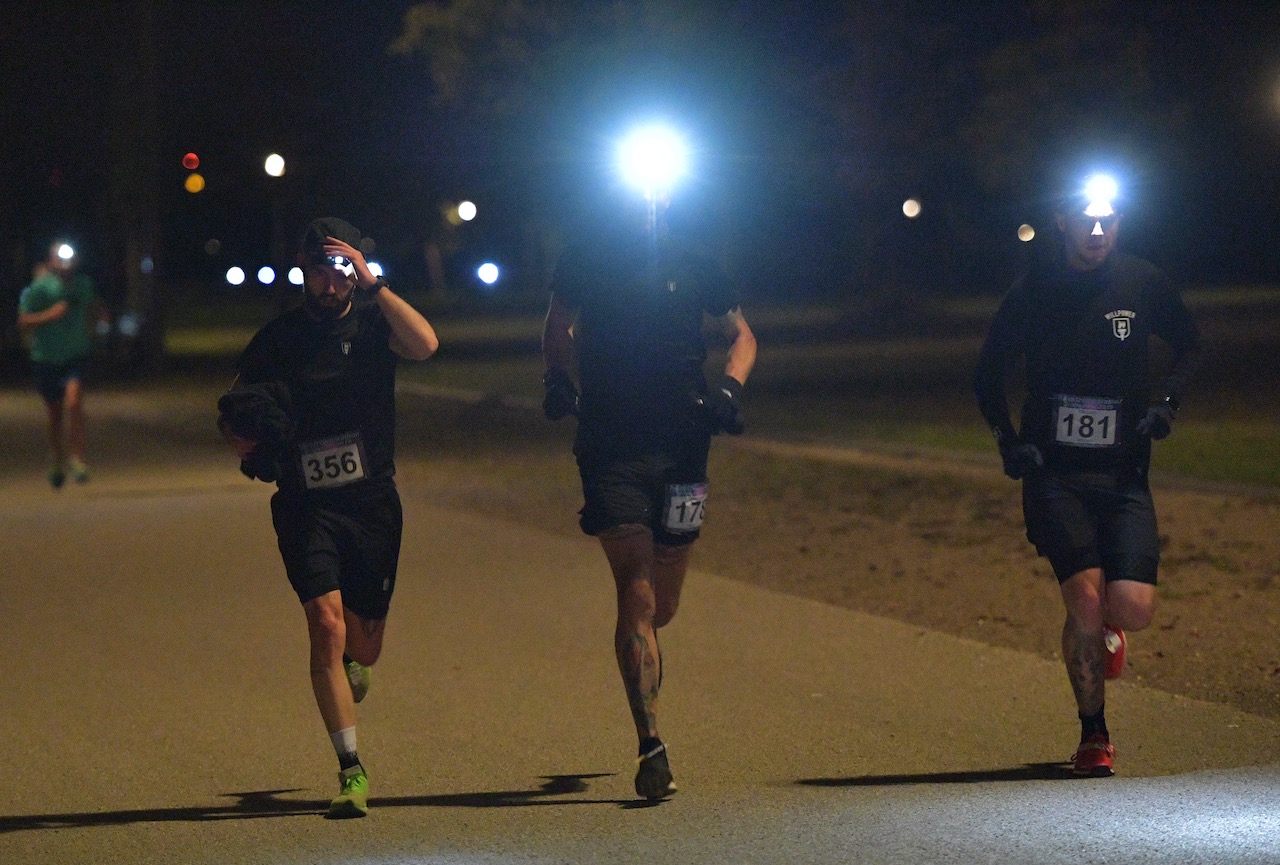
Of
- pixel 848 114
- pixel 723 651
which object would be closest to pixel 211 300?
pixel 848 114

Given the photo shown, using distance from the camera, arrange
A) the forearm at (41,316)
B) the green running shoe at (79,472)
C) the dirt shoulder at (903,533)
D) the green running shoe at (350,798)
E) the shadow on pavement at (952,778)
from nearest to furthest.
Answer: the green running shoe at (350,798), the shadow on pavement at (952,778), the dirt shoulder at (903,533), the forearm at (41,316), the green running shoe at (79,472)

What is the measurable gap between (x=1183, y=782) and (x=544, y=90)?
41132 mm

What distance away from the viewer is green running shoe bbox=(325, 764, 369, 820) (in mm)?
5883

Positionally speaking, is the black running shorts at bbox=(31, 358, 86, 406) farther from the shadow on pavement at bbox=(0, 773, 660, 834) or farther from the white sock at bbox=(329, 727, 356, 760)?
the white sock at bbox=(329, 727, 356, 760)

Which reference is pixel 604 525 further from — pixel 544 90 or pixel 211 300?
pixel 211 300

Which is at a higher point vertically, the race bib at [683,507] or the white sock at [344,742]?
the race bib at [683,507]

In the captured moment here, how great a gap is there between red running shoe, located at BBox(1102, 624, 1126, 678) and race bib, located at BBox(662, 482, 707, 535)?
1.43 meters

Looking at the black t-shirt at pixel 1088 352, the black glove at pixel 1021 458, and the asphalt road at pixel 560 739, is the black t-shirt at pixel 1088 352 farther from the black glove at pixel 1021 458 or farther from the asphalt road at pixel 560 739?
the asphalt road at pixel 560 739

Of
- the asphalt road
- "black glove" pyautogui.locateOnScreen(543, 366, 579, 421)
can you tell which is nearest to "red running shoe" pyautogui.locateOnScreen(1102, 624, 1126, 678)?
the asphalt road

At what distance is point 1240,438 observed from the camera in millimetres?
17609

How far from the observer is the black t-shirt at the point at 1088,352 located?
6430mm

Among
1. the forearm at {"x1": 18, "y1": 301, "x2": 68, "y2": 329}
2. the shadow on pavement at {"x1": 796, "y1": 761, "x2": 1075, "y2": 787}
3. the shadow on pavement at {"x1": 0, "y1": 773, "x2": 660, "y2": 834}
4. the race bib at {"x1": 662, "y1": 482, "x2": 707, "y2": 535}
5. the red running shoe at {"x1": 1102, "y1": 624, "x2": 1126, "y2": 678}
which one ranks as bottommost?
the shadow on pavement at {"x1": 0, "y1": 773, "x2": 660, "y2": 834}

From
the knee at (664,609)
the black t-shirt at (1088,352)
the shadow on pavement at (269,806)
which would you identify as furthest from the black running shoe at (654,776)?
the black t-shirt at (1088,352)

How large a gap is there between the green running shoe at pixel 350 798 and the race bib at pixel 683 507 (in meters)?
1.29
